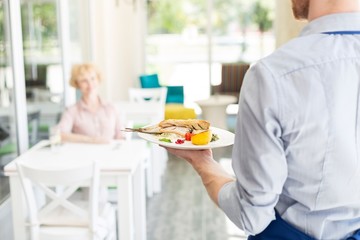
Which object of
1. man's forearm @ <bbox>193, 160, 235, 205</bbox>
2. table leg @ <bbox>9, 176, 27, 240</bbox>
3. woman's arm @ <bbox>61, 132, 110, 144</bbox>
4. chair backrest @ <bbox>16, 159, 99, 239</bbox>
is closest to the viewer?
man's forearm @ <bbox>193, 160, 235, 205</bbox>

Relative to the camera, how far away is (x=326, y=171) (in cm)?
94

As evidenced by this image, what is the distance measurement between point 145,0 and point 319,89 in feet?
25.1

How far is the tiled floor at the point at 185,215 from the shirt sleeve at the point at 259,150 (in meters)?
2.77

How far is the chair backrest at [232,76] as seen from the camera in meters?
8.08

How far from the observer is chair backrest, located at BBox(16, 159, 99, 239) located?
2.41 meters

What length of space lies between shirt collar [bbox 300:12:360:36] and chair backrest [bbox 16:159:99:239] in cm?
165

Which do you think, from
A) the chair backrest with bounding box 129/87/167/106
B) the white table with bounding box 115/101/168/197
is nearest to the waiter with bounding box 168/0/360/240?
the white table with bounding box 115/101/168/197

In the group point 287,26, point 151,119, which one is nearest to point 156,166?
point 151,119

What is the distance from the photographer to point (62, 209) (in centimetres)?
285

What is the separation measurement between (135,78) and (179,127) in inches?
263

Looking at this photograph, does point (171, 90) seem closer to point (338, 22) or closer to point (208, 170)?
point (208, 170)

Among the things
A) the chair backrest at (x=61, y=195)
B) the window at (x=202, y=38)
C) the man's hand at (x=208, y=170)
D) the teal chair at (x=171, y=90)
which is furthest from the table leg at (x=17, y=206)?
the window at (x=202, y=38)

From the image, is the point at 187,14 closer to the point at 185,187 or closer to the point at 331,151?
the point at 185,187

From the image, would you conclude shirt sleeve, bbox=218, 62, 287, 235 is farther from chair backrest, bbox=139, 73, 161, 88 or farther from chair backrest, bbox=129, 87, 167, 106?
chair backrest, bbox=139, 73, 161, 88
